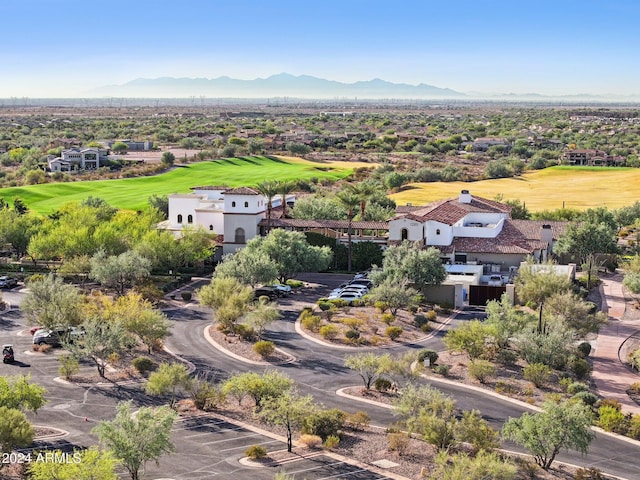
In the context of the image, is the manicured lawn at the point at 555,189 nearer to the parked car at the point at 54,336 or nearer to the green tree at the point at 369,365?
the parked car at the point at 54,336

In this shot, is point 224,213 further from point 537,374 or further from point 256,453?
point 256,453

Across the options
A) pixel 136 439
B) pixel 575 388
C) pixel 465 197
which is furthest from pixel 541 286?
pixel 136 439

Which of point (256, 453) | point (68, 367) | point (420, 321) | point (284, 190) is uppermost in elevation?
point (284, 190)

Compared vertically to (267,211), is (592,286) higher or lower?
lower

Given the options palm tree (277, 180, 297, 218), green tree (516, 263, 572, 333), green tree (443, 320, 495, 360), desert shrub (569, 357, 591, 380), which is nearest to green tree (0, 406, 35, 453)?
green tree (443, 320, 495, 360)

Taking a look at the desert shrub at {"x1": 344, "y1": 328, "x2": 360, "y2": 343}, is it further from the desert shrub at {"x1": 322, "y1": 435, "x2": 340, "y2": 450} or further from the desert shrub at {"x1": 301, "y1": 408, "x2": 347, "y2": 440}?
the desert shrub at {"x1": 322, "y1": 435, "x2": 340, "y2": 450}

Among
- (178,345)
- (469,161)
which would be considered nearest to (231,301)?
(178,345)

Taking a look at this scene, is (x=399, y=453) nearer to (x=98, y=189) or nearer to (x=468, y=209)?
(x=468, y=209)
